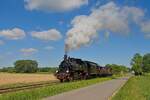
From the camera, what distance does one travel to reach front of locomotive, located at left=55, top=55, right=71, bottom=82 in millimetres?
44688

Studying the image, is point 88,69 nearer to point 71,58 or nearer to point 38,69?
point 71,58

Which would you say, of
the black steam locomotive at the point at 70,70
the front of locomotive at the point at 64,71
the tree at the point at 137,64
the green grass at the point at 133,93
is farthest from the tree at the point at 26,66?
the green grass at the point at 133,93

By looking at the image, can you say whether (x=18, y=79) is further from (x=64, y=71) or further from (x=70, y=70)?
(x=70, y=70)

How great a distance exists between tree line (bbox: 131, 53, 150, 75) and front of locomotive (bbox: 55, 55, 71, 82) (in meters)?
86.8

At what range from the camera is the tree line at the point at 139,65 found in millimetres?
129625

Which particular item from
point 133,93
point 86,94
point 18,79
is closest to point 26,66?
point 18,79

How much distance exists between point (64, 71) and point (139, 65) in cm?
8808

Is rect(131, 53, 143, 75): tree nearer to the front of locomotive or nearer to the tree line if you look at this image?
the tree line

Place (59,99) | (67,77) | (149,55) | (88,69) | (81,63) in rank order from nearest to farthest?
1. (59,99)
2. (67,77)
3. (81,63)
4. (88,69)
5. (149,55)

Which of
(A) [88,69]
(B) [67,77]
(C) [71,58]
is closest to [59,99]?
(B) [67,77]

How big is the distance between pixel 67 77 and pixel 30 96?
76.9 feet

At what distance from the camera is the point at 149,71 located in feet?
429

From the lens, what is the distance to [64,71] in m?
45.2

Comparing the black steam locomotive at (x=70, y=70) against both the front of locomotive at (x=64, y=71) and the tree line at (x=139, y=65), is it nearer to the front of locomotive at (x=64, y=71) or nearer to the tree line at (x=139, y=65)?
the front of locomotive at (x=64, y=71)
